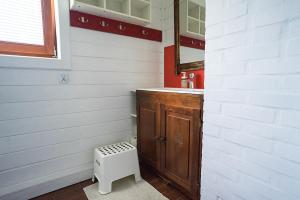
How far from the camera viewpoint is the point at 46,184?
5.11 feet

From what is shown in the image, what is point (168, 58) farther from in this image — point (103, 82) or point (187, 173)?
point (187, 173)

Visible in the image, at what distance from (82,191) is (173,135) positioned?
100 centimetres

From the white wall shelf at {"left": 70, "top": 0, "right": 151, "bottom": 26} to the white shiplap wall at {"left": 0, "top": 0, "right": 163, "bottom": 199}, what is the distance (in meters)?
0.19

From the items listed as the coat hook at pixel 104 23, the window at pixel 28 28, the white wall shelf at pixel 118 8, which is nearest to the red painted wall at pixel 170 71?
the white wall shelf at pixel 118 8

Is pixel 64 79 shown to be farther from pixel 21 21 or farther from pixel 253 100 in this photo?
pixel 253 100

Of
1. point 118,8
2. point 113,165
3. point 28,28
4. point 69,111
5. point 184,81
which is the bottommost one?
point 113,165

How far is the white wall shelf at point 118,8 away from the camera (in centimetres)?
155

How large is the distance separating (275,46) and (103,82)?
1491 millimetres

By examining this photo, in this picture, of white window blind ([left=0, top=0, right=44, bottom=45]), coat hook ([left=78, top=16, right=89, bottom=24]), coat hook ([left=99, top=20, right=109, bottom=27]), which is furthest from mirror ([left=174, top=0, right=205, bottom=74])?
white window blind ([left=0, top=0, right=44, bottom=45])

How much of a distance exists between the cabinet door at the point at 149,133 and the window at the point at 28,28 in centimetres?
104

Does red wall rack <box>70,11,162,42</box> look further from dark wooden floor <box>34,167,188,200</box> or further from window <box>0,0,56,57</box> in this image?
dark wooden floor <box>34,167,188,200</box>

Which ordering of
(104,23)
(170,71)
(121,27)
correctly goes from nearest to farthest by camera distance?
A: (104,23) → (121,27) → (170,71)

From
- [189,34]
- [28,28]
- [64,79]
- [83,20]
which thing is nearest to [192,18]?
[189,34]

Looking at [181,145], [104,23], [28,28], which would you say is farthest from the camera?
[104,23]
